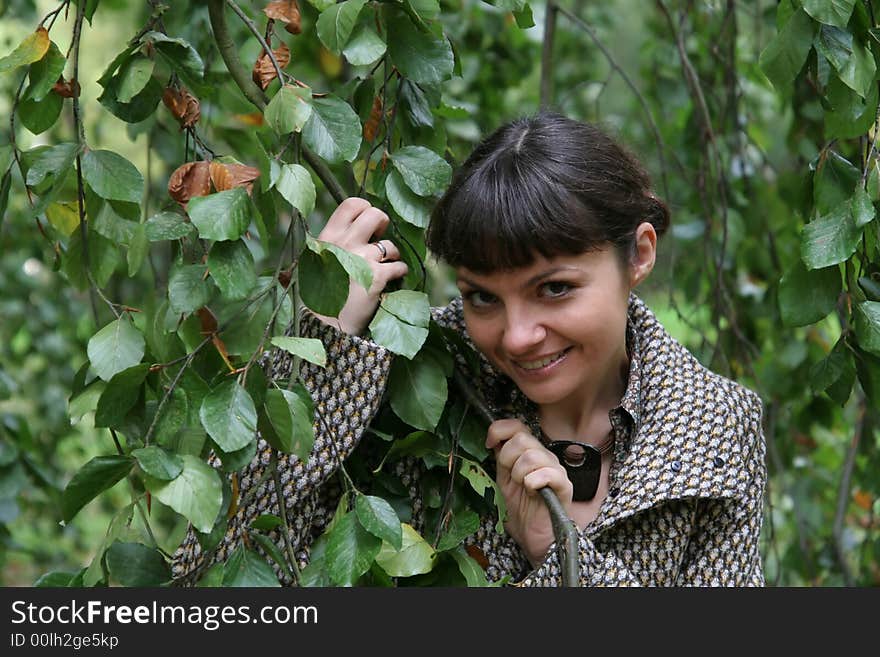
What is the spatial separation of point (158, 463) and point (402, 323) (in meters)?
0.23

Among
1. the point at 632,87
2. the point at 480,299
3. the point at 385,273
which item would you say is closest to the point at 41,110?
the point at 385,273

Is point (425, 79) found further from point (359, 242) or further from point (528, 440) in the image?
point (528, 440)

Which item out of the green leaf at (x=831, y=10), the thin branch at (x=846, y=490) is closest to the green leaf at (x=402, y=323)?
the green leaf at (x=831, y=10)

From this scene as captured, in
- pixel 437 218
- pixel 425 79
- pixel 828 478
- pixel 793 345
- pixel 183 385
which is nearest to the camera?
pixel 183 385

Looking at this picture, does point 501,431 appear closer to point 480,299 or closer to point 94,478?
point 480,299

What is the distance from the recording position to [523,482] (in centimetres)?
100

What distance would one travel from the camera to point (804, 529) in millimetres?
2092

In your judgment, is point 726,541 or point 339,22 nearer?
point 339,22

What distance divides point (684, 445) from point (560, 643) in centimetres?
29

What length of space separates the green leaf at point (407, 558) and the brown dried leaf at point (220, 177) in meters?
0.33

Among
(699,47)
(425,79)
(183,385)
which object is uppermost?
(425,79)

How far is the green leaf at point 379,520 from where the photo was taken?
2.67 ft

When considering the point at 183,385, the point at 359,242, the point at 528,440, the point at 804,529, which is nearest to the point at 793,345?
the point at 804,529

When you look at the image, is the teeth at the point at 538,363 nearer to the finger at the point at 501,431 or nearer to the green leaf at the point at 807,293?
the finger at the point at 501,431
